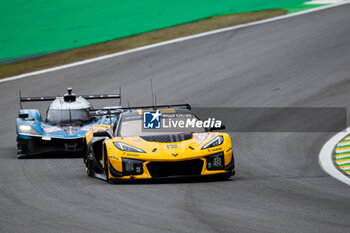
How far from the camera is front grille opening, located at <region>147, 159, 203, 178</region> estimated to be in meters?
10.4

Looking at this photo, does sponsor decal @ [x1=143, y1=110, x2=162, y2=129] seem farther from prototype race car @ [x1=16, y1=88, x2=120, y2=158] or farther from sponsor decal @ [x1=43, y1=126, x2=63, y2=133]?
sponsor decal @ [x1=43, y1=126, x2=63, y2=133]

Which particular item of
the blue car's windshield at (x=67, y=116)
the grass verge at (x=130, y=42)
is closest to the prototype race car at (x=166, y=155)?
the blue car's windshield at (x=67, y=116)

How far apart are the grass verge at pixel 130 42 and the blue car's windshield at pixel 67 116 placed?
9.03 m

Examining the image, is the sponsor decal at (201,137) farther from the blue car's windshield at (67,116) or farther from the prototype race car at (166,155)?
the blue car's windshield at (67,116)

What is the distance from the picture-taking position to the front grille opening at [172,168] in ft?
34.0

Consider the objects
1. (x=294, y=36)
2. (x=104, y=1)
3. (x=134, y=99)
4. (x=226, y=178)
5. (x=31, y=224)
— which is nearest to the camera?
(x=31, y=224)

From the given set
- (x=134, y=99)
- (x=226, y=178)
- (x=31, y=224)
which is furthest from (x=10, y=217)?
(x=134, y=99)

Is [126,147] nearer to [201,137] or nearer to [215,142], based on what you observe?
[201,137]

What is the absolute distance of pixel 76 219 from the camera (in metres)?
7.86

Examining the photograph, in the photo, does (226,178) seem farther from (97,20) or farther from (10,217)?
(97,20)

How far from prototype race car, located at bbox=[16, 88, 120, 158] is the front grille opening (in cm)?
394

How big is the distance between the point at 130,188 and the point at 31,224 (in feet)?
8.42

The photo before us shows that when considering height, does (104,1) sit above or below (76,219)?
above

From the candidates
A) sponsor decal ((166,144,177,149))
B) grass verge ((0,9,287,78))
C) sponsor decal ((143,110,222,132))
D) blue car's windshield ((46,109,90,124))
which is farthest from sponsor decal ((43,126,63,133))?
grass verge ((0,9,287,78))
